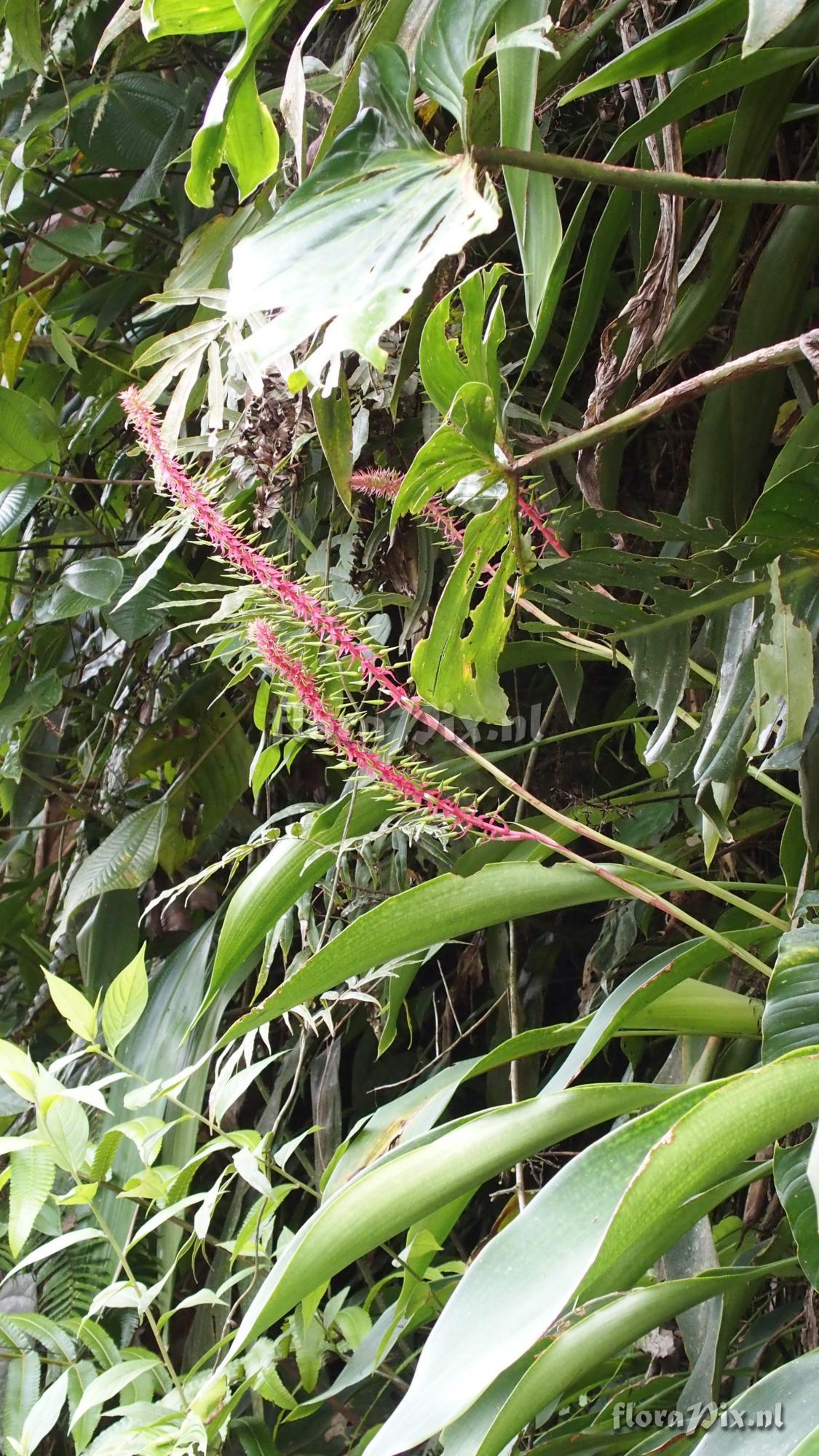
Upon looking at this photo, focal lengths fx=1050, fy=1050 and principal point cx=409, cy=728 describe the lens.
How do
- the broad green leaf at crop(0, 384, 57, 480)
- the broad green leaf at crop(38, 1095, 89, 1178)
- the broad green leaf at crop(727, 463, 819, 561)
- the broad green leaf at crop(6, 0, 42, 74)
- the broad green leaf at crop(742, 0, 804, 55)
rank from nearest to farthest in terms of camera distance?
the broad green leaf at crop(742, 0, 804, 55) → the broad green leaf at crop(727, 463, 819, 561) → the broad green leaf at crop(38, 1095, 89, 1178) → the broad green leaf at crop(6, 0, 42, 74) → the broad green leaf at crop(0, 384, 57, 480)

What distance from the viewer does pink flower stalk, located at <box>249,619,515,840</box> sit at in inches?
16.4

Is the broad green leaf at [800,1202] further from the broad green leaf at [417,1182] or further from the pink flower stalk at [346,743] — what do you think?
the pink flower stalk at [346,743]

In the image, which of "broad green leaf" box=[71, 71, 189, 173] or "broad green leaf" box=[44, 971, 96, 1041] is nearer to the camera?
"broad green leaf" box=[44, 971, 96, 1041]

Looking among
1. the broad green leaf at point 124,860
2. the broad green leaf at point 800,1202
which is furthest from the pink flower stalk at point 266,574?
the broad green leaf at point 124,860

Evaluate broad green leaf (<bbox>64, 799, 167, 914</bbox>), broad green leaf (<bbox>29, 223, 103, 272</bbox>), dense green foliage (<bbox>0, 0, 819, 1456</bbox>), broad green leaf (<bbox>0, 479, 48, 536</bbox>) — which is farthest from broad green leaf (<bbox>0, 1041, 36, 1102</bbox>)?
broad green leaf (<bbox>29, 223, 103, 272</bbox>)

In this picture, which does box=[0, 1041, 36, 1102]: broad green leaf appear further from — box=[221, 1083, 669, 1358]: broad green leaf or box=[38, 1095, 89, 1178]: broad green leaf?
box=[221, 1083, 669, 1358]: broad green leaf

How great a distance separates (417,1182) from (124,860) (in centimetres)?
59

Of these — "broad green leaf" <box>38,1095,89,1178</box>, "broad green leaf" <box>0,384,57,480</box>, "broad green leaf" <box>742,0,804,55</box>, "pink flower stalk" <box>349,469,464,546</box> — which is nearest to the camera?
"broad green leaf" <box>742,0,804,55</box>

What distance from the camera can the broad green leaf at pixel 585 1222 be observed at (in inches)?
Answer: 12.0

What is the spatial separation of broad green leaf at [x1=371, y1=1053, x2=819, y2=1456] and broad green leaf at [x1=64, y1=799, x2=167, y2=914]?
626mm

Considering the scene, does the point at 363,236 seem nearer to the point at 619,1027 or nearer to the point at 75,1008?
the point at 619,1027

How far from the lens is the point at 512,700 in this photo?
839 mm

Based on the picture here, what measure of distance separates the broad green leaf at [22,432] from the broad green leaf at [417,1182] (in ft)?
2.61

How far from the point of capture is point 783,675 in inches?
17.2
